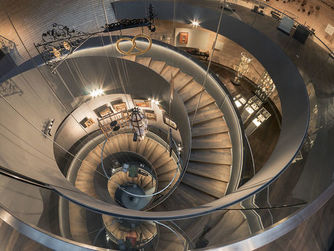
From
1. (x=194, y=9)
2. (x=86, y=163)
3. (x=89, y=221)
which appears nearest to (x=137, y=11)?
(x=194, y=9)

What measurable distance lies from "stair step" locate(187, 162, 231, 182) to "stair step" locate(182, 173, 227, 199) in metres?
0.11

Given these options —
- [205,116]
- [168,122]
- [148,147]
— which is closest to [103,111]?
[148,147]

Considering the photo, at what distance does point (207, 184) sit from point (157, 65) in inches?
173

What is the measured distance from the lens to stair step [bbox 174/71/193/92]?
28.2 ft

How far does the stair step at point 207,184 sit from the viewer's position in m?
6.83

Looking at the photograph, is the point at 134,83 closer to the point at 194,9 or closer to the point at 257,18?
the point at 194,9

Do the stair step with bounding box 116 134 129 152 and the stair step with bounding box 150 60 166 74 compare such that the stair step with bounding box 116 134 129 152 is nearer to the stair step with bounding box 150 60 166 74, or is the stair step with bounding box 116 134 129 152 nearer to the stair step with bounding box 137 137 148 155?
the stair step with bounding box 137 137 148 155

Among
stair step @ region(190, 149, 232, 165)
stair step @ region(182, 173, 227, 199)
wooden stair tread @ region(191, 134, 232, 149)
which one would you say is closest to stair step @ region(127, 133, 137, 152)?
wooden stair tread @ region(191, 134, 232, 149)

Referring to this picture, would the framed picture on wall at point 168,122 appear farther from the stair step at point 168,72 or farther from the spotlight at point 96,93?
the spotlight at point 96,93

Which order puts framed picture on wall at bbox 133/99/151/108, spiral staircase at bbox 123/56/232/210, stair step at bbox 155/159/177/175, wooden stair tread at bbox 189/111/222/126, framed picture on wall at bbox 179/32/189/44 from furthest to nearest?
stair step at bbox 155/159/177/175 < framed picture on wall at bbox 133/99/151/108 < framed picture on wall at bbox 179/32/189/44 < wooden stair tread at bbox 189/111/222/126 < spiral staircase at bbox 123/56/232/210

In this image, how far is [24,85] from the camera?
6.60 m

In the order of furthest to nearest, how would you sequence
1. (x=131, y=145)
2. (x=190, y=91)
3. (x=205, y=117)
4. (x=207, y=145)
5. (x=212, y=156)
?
(x=131, y=145) < (x=190, y=91) < (x=205, y=117) < (x=207, y=145) < (x=212, y=156)

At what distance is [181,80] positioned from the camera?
8719 millimetres

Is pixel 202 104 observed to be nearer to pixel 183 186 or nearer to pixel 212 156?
pixel 212 156
